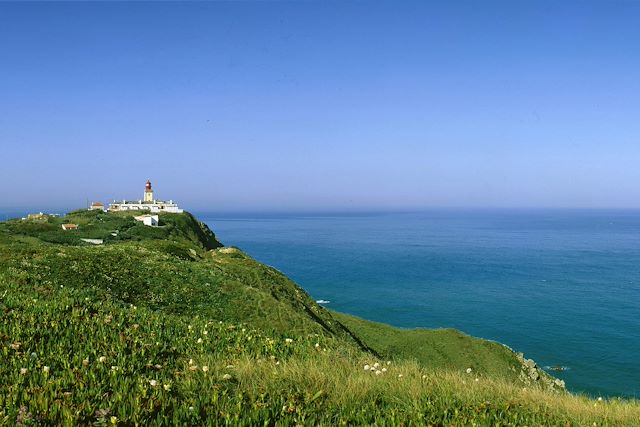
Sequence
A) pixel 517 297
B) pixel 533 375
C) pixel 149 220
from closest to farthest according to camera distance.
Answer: pixel 533 375
pixel 149 220
pixel 517 297

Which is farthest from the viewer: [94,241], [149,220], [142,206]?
[142,206]

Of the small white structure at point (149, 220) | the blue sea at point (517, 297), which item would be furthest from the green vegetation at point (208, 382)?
the small white structure at point (149, 220)

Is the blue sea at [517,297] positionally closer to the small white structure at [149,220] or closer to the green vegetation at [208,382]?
the small white structure at [149,220]

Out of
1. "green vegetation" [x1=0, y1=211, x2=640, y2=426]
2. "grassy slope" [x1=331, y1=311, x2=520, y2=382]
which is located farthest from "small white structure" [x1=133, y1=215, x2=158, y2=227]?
"green vegetation" [x1=0, y1=211, x2=640, y2=426]

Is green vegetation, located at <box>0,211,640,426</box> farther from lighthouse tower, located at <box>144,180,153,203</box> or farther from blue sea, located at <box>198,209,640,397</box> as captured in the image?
lighthouse tower, located at <box>144,180,153,203</box>

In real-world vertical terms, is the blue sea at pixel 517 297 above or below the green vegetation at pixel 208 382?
below

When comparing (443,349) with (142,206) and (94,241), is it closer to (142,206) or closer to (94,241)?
(94,241)

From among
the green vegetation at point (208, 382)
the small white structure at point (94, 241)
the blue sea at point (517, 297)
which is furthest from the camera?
the blue sea at point (517, 297)

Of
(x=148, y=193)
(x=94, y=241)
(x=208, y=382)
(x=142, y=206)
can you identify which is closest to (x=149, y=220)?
(x=94, y=241)

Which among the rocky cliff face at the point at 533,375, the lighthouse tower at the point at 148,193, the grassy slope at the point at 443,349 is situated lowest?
the rocky cliff face at the point at 533,375

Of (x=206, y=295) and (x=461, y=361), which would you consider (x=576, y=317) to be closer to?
(x=461, y=361)

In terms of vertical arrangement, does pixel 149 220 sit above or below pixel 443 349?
above

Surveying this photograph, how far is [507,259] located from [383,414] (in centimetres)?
17119

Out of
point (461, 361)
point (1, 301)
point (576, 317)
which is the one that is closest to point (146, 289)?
point (1, 301)
